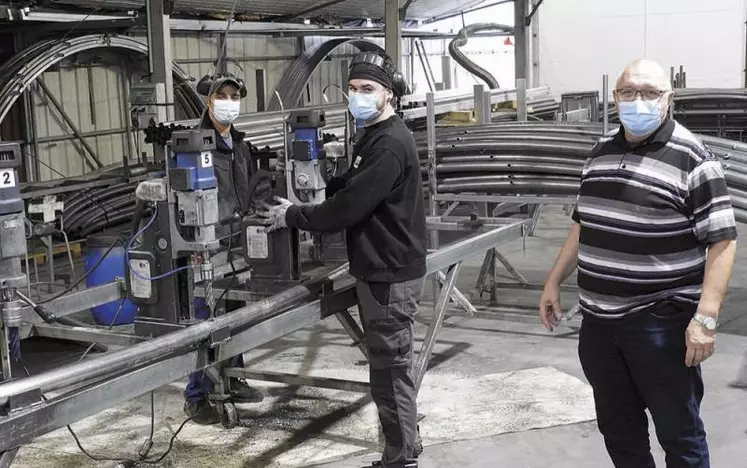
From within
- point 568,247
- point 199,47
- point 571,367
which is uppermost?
point 199,47

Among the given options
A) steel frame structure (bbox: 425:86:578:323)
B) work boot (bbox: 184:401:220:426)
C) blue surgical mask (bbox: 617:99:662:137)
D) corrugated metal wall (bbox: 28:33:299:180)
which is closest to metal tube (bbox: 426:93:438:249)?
steel frame structure (bbox: 425:86:578:323)

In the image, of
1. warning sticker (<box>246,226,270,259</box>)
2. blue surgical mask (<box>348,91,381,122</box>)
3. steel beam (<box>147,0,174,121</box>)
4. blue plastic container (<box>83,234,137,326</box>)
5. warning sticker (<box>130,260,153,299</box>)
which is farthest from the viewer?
steel beam (<box>147,0,174,121</box>)

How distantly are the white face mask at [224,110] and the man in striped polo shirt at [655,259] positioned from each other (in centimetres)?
173

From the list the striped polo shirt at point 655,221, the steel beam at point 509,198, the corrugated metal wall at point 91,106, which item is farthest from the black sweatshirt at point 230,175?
the corrugated metal wall at point 91,106

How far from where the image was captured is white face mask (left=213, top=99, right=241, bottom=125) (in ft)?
12.4

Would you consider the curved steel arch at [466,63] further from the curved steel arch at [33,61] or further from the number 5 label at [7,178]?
the number 5 label at [7,178]

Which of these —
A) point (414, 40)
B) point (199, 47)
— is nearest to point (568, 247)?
point (199, 47)

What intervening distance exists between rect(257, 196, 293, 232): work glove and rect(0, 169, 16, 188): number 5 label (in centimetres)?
91

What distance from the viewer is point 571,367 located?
4598 mm

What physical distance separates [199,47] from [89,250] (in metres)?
5.87

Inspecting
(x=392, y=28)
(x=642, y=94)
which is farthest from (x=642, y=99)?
(x=392, y=28)

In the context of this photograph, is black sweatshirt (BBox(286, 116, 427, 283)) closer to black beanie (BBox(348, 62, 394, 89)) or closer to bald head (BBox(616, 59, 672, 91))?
black beanie (BBox(348, 62, 394, 89))

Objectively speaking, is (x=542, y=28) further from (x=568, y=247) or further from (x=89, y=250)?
(x=568, y=247)

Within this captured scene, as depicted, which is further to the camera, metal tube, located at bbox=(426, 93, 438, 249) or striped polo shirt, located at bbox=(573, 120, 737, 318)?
metal tube, located at bbox=(426, 93, 438, 249)
